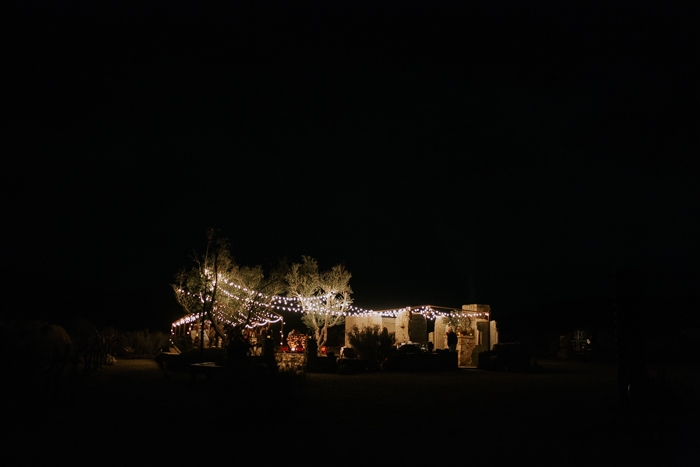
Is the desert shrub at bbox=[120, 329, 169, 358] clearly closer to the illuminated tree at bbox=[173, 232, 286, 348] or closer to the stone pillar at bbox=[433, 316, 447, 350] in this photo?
the illuminated tree at bbox=[173, 232, 286, 348]

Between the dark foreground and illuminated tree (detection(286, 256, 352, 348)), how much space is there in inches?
716

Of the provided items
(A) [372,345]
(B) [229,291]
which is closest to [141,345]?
(B) [229,291]

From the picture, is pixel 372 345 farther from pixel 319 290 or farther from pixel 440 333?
pixel 319 290

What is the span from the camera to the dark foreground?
678cm

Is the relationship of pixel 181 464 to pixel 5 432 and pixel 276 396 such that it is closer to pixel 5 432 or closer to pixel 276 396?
pixel 276 396

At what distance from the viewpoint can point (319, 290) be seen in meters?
32.5

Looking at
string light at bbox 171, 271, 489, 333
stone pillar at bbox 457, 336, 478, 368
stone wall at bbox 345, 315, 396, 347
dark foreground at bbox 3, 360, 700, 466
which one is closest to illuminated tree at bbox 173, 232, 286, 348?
string light at bbox 171, 271, 489, 333

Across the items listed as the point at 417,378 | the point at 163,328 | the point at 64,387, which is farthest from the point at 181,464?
the point at 163,328

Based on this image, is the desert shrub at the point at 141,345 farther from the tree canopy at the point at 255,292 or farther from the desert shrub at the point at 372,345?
the desert shrub at the point at 372,345

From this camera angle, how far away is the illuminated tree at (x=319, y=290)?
3162 cm

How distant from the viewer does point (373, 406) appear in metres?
11.0

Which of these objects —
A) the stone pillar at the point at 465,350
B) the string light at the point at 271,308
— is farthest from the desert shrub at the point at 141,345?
the stone pillar at the point at 465,350

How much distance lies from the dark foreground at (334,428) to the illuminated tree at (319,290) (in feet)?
59.7

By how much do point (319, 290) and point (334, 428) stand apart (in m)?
24.1
